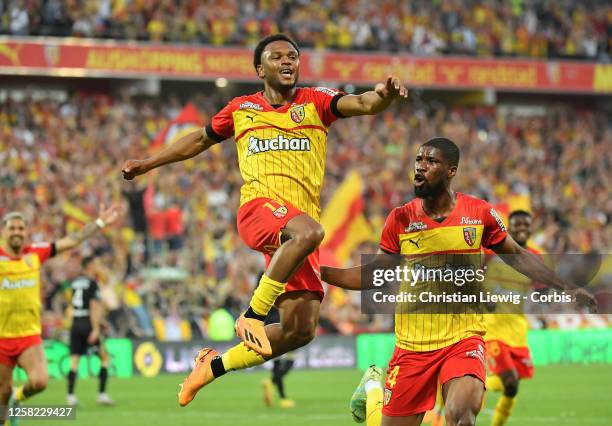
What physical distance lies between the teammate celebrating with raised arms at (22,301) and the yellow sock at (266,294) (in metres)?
5.23

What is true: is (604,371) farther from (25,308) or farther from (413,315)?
(413,315)

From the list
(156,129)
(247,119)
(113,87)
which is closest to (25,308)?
(247,119)

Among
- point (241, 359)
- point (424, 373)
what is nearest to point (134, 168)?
point (241, 359)

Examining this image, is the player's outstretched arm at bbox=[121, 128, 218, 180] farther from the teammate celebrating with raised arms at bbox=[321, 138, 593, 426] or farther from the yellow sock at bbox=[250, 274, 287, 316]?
the teammate celebrating with raised arms at bbox=[321, 138, 593, 426]

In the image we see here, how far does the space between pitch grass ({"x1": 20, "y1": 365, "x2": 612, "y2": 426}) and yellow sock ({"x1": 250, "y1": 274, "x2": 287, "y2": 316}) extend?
686 cm

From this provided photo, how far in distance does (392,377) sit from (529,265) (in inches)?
57.6

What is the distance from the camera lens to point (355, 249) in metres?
26.4

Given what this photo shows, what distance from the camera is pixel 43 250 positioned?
1387cm

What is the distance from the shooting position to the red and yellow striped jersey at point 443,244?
28.6 feet

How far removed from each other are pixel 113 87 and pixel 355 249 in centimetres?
1190

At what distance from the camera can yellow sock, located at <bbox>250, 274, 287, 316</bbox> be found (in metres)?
8.27

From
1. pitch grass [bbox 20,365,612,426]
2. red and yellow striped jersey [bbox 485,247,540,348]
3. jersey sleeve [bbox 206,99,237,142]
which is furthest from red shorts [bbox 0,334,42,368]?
red and yellow striped jersey [bbox 485,247,540,348]

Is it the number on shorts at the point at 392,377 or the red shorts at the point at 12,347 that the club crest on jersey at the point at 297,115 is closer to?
the number on shorts at the point at 392,377

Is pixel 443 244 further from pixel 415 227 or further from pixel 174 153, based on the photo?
pixel 174 153
